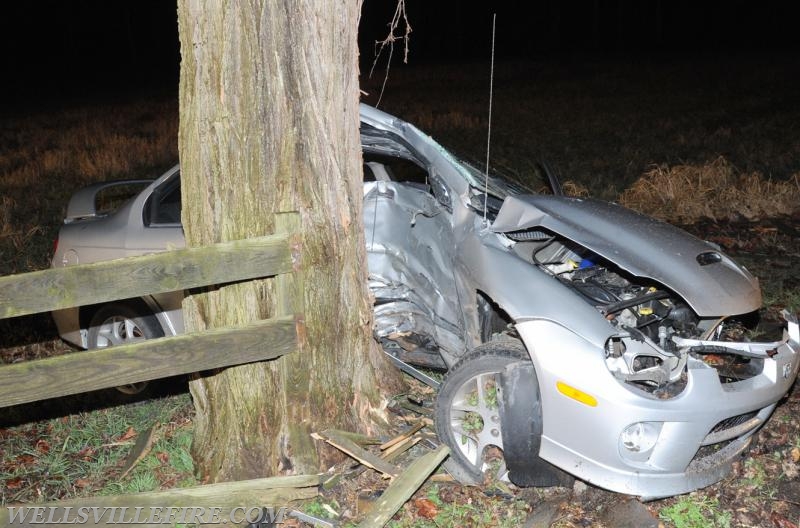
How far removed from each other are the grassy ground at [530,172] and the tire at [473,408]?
151mm

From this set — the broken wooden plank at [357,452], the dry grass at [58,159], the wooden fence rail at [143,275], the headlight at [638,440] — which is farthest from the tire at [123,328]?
the headlight at [638,440]

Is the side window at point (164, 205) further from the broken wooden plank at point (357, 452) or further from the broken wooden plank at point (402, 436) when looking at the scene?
the broken wooden plank at point (402, 436)

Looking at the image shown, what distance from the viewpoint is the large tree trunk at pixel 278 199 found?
3.96m

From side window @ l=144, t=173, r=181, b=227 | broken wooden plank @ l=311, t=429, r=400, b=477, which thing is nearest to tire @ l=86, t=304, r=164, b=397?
side window @ l=144, t=173, r=181, b=227

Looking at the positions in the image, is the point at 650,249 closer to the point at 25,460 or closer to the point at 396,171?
the point at 396,171

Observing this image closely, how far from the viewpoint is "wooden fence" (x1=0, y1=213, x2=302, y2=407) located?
348 cm

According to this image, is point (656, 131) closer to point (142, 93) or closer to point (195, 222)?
point (195, 222)

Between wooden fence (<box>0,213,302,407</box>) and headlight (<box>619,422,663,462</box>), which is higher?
wooden fence (<box>0,213,302,407</box>)

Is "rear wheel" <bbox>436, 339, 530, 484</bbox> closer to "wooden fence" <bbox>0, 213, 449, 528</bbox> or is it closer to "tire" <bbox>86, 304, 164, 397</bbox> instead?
"wooden fence" <bbox>0, 213, 449, 528</bbox>

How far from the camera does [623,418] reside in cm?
366

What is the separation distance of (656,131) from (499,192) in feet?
37.6

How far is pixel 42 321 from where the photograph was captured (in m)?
7.26

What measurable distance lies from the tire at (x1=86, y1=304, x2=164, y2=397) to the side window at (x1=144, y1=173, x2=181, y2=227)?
25.4 inches

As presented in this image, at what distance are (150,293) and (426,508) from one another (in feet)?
5.95
